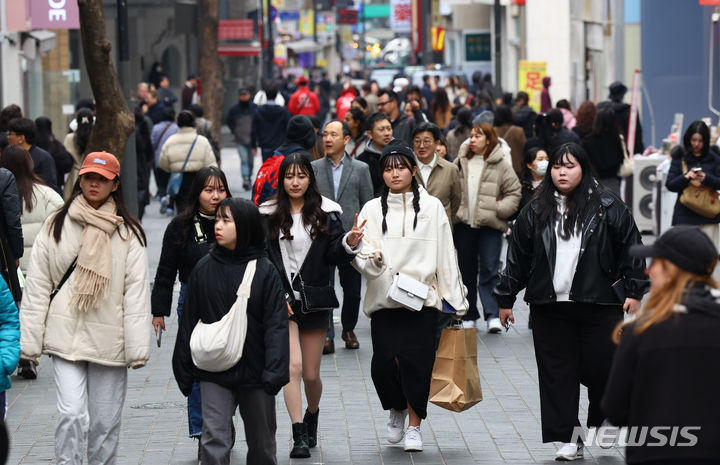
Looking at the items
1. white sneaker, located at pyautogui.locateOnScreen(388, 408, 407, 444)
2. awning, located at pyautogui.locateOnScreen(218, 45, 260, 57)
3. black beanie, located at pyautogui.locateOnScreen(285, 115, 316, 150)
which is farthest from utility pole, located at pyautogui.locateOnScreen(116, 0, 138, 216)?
awning, located at pyautogui.locateOnScreen(218, 45, 260, 57)

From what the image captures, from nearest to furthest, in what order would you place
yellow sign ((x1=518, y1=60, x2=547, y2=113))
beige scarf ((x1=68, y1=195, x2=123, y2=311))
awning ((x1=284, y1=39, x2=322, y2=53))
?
beige scarf ((x1=68, y1=195, x2=123, y2=311))
yellow sign ((x1=518, y1=60, x2=547, y2=113))
awning ((x1=284, y1=39, x2=322, y2=53))

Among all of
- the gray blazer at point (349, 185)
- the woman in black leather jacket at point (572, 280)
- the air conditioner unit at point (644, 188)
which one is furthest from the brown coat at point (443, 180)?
the air conditioner unit at point (644, 188)

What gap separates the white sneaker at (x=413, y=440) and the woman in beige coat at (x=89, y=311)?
1.86 meters

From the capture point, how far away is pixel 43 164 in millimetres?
12102

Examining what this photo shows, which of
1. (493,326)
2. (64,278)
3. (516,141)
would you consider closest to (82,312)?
(64,278)

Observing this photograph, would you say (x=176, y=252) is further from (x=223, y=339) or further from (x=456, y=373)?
(x=456, y=373)

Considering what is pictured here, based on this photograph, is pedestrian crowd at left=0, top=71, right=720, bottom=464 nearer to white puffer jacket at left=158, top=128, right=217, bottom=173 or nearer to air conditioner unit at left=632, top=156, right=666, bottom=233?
white puffer jacket at left=158, top=128, right=217, bottom=173

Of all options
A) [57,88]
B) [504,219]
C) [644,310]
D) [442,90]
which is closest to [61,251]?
[644,310]

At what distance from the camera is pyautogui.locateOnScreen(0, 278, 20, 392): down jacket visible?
19.5 feet

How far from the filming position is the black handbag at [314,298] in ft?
26.0

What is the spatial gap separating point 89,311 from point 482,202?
5.73 metres

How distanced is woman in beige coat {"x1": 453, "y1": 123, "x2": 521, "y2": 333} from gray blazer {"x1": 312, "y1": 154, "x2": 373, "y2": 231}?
1.31 meters

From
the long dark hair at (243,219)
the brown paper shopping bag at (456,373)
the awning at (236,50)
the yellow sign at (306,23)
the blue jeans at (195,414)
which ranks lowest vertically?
the blue jeans at (195,414)

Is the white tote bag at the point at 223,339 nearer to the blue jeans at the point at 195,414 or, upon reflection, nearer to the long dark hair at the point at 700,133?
the blue jeans at the point at 195,414
